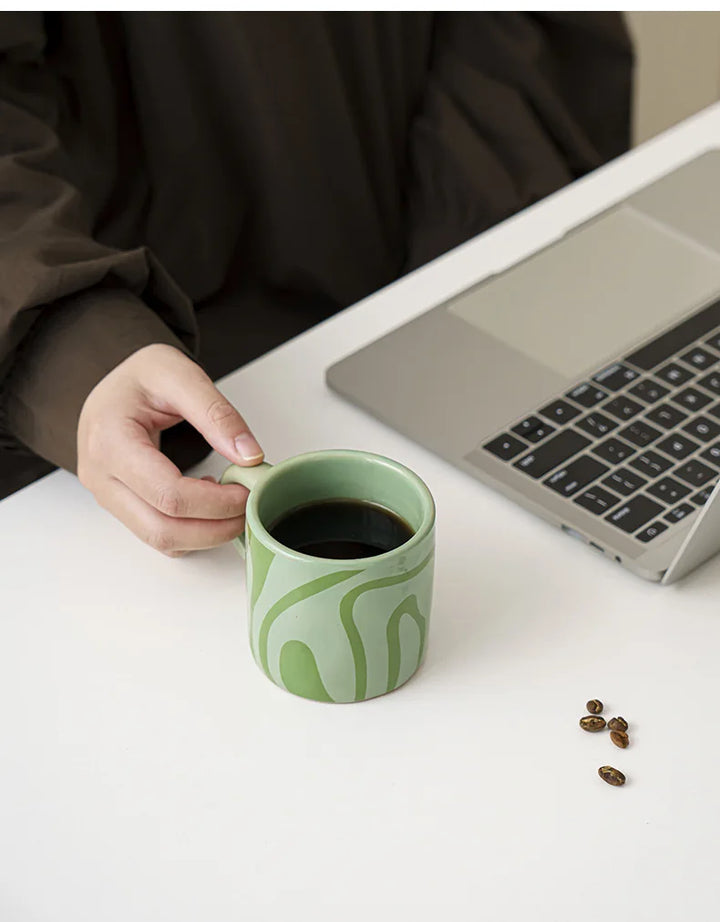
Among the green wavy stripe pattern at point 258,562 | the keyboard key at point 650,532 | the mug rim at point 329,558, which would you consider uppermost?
the mug rim at point 329,558

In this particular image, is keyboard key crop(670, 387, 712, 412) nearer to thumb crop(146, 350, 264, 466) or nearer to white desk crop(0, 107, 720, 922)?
white desk crop(0, 107, 720, 922)

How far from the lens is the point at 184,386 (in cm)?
70

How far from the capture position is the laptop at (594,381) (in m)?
0.68

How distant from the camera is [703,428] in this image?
0.72m

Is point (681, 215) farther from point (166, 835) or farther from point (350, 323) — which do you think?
point (166, 835)

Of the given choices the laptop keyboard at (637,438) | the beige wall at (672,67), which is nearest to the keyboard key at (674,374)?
the laptop keyboard at (637,438)

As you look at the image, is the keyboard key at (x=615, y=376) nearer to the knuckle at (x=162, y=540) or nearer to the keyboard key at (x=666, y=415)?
the keyboard key at (x=666, y=415)

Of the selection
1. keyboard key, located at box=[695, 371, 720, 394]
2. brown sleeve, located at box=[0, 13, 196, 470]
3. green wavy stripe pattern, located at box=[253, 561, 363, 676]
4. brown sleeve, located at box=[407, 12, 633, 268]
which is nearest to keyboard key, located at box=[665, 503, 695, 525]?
keyboard key, located at box=[695, 371, 720, 394]

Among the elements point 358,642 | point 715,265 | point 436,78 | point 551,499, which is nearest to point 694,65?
point 436,78

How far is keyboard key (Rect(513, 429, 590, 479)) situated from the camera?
2.32ft

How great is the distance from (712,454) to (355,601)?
267mm

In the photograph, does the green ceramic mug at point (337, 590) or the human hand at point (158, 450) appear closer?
the green ceramic mug at point (337, 590)

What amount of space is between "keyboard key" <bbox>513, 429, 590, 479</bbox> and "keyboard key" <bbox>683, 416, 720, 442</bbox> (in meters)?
0.06

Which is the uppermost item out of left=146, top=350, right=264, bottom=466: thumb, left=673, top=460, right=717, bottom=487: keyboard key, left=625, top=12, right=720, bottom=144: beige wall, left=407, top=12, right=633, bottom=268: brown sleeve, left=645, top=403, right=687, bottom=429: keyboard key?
left=146, top=350, right=264, bottom=466: thumb
